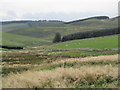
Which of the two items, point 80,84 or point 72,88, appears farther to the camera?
point 80,84

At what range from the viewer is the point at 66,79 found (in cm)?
1067

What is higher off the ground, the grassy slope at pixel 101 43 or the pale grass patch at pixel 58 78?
the pale grass patch at pixel 58 78

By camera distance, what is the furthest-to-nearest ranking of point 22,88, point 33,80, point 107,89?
point 33,80 < point 22,88 < point 107,89

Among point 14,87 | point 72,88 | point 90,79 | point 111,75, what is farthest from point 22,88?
point 111,75

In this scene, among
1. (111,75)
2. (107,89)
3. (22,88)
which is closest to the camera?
(107,89)

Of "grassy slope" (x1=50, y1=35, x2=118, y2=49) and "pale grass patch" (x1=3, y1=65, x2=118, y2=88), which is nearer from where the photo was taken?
"pale grass patch" (x1=3, y1=65, x2=118, y2=88)

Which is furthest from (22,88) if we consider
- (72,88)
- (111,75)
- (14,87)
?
(111,75)

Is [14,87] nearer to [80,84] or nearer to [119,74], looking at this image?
[80,84]

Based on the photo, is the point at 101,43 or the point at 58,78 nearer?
the point at 58,78

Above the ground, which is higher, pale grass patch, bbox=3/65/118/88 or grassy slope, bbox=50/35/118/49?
pale grass patch, bbox=3/65/118/88

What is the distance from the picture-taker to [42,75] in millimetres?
11273

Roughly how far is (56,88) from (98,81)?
217 cm

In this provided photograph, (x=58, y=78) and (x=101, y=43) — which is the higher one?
(x=58, y=78)

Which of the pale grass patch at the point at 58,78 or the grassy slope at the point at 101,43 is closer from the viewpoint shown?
the pale grass patch at the point at 58,78
